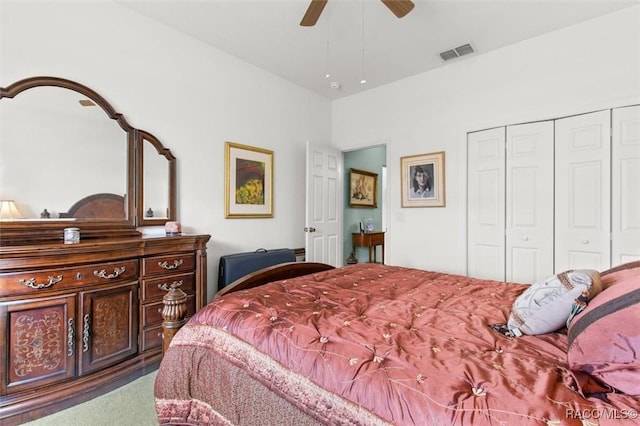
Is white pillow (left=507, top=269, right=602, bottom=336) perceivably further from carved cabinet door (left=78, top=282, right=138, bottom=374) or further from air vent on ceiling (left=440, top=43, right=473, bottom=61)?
air vent on ceiling (left=440, top=43, right=473, bottom=61)

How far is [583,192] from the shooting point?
282cm

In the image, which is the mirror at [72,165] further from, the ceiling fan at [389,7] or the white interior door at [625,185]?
the white interior door at [625,185]

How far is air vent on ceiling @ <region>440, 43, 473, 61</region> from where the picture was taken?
3.23 m

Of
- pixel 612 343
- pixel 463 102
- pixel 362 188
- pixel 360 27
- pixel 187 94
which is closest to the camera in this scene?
pixel 612 343

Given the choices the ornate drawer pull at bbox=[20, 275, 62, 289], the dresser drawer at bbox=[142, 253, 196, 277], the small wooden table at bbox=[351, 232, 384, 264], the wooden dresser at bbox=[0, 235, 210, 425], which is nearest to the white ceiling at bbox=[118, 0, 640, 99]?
the wooden dresser at bbox=[0, 235, 210, 425]

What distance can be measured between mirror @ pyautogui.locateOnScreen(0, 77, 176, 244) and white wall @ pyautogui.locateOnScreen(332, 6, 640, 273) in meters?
2.77

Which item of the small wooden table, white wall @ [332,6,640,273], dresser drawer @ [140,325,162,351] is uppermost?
white wall @ [332,6,640,273]

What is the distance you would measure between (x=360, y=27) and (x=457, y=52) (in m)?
1.20

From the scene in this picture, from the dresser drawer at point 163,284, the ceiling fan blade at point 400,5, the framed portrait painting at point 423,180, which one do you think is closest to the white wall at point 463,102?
the framed portrait painting at point 423,180

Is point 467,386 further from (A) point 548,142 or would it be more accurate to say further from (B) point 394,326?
(A) point 548,142

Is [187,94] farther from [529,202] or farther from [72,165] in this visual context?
[529,202]

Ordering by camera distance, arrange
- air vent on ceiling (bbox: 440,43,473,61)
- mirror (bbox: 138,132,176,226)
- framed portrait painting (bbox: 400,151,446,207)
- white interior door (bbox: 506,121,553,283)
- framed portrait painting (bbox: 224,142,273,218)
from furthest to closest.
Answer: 1. framed portrait painting (bbox: 400,151,446,207)
2. framed portrait painting (bbox: 224,142,273,218)
3. air vent on ceiling (bbox: 440,43,473,61)
4. white interior door (bbox: 506,121,553,283)
5. mirror (bbox: 138,132,176,226)

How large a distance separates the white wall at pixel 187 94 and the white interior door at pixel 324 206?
10.2 inches

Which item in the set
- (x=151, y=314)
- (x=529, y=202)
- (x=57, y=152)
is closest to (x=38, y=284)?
(x=151, y=314)
